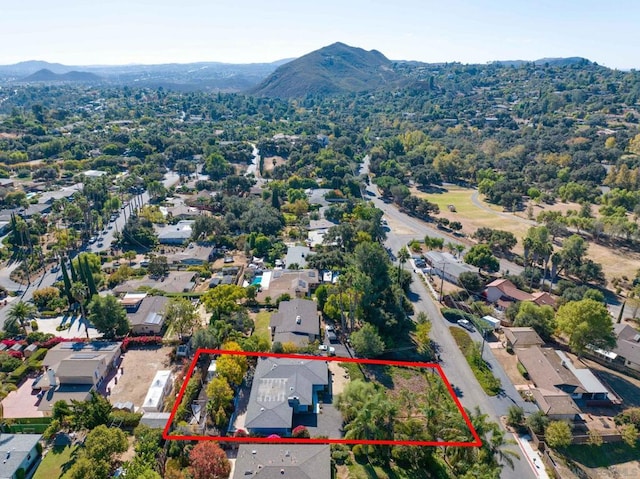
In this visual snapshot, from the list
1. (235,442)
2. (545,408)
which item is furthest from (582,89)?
(235,442)

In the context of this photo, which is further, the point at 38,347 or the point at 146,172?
the point at 146,172

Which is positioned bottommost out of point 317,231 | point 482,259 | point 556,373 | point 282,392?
point 317,231

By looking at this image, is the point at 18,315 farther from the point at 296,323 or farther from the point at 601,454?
the point at 601,454

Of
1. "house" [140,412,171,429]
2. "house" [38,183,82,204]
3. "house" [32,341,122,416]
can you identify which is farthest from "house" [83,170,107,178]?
"house" [140,412,171,429]

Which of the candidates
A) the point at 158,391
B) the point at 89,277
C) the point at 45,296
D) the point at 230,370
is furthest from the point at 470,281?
the point at 45,296

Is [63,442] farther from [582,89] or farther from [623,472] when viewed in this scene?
[582,89]
